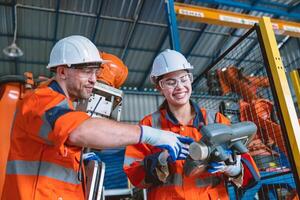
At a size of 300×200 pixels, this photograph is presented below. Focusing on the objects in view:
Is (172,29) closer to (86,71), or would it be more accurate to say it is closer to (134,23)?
(86,71)

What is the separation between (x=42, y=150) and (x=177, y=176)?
0.99m

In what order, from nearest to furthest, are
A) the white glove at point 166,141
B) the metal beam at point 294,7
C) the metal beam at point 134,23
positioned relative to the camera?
the white glove at point 166,141
the metal beam at point 134,23
the metal beam at point 294,7

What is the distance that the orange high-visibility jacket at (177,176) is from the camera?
228 centimetres

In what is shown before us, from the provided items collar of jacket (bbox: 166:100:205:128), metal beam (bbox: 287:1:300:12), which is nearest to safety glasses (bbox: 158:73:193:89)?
collar of jacket (bbox: 166:100:205:128)

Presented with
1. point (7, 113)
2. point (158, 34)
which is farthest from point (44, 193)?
point (158, 34)

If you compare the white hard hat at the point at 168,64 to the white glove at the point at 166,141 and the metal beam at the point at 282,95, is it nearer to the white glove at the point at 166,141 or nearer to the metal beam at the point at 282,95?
the metal beam at the point at 282,95

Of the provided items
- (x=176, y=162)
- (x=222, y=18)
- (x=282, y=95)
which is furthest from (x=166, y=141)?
(x=222, y=18)

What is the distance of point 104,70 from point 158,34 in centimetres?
915

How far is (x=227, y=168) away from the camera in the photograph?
2.12m

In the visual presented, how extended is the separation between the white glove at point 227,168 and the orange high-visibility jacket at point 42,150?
0.87 metres

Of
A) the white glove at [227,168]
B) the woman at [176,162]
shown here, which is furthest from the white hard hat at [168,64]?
the white glove at [227,168]

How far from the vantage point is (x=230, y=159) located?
205cm

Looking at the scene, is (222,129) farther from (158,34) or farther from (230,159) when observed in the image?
(158,34)

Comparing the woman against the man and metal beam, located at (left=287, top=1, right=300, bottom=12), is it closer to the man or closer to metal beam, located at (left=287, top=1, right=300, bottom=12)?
the man
